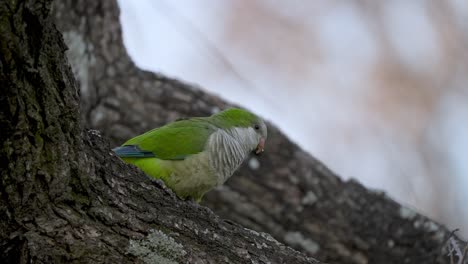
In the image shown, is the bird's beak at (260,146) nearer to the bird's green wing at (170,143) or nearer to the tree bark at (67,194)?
the bird's green wing at (170,143)

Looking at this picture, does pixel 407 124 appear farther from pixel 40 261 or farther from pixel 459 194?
pixel 40 261

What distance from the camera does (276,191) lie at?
4.95 meters

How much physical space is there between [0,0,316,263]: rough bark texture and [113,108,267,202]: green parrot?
1218 millimetres

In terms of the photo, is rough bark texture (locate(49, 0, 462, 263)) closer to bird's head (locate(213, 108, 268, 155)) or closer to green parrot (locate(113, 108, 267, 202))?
bird's head (locate(213, 108, 268, 155))

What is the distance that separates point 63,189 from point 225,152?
196 cm

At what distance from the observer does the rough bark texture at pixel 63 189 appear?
194 cm

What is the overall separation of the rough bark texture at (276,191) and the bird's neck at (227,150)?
0.58 m

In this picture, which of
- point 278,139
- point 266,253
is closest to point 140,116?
point 278,139

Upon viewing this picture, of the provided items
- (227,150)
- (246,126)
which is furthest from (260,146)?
(227,150)

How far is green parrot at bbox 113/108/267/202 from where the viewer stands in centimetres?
388

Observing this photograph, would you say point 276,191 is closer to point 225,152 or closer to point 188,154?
point 225,152

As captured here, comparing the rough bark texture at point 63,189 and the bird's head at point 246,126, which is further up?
the bird's head at point 246,126

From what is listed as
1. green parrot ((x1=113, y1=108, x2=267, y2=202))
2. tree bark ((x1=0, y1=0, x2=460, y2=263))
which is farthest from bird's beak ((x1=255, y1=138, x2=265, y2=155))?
tree bark ((x1=0, y1=0, x2=460, y2=263))

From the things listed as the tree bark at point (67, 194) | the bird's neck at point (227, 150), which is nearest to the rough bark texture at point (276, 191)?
the bird's neck at point (227, 150)
